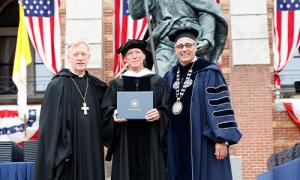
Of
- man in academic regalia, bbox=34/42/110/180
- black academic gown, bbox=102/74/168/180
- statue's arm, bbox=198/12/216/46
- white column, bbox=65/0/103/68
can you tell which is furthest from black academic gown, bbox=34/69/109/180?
white column, bbox=65/0/103/68

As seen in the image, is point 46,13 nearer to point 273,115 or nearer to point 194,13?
point 273,115

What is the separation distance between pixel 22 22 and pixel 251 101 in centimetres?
631

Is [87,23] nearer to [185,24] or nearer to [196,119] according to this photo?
[185,24]

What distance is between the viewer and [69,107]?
6.23m

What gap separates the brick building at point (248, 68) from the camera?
658 inches

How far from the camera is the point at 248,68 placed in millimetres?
17141

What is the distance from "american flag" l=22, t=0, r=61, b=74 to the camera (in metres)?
17.1

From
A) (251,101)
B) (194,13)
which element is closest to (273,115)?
(251,101)

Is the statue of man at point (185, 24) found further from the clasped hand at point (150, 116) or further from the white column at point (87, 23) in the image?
the white column at point (87, 23)

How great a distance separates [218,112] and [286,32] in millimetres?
11179

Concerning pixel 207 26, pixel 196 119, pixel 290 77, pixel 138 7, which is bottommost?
pixel 196 119

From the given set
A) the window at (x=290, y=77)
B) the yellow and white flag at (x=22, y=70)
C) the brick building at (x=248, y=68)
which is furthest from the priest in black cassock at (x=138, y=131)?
the window at (x=290, y=77)

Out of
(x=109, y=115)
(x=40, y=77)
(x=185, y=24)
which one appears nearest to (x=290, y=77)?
(x=40, y=77)

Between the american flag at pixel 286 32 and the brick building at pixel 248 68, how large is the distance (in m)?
0.29
